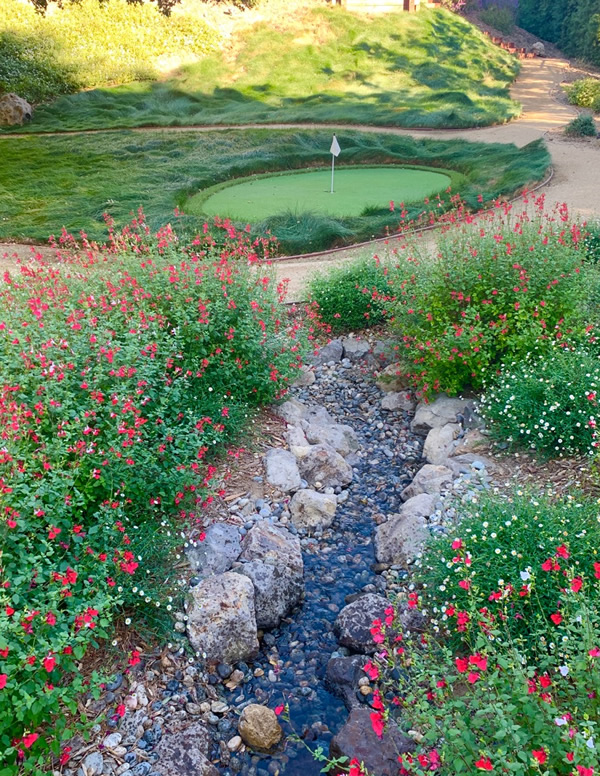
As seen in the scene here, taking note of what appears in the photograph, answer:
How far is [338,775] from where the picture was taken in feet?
8.76

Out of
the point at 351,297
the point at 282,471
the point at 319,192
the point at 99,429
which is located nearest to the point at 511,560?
the point at 282,471

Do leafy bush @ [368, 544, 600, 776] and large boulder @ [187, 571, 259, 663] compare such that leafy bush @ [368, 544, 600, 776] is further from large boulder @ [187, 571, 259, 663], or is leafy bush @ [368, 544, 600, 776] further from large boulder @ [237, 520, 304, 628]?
large boulder @ [237, 520, 304, 628]

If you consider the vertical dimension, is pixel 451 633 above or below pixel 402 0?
below

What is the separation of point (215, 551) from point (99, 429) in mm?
900

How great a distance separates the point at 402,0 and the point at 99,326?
85.7 feet

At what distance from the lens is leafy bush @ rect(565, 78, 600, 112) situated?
17.8 m

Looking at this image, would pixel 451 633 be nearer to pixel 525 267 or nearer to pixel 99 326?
pixel 99 326

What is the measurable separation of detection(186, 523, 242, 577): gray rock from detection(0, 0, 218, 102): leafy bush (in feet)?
53.1

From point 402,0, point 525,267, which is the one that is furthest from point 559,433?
point 402,0

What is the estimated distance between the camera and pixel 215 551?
146 inches

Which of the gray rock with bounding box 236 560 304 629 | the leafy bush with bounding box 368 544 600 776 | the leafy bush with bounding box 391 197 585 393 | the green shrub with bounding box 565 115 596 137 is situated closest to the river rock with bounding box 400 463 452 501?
the leafy bush with bounding box 391 197 585 393

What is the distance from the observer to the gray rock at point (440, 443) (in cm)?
483

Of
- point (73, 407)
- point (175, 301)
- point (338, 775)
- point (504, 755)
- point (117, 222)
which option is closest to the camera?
point (504, 755)

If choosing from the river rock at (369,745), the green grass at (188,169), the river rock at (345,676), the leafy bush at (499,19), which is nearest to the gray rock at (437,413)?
the river rock at (345,676)
